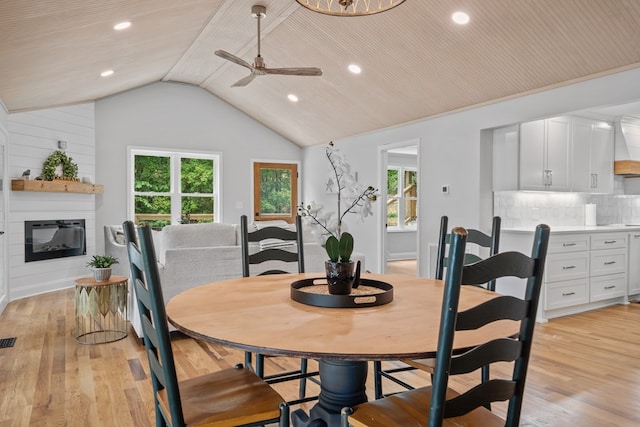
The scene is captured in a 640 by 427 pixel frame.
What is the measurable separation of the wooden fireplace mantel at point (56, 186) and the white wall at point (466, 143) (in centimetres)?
425

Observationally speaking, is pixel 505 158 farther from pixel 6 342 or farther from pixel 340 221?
pixel 6 342

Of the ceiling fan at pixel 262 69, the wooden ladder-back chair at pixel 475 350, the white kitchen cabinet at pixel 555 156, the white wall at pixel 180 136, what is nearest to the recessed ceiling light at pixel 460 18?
the ceiling fan at pixel 262 69

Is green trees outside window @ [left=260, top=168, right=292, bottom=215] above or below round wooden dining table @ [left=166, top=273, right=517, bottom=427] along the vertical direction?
above

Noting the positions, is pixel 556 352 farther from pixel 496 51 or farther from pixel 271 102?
pixel 271 102

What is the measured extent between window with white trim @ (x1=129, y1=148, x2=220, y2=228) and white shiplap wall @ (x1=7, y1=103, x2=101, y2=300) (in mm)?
752

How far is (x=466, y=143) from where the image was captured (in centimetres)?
527

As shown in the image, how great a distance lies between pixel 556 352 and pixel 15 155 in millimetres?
6378

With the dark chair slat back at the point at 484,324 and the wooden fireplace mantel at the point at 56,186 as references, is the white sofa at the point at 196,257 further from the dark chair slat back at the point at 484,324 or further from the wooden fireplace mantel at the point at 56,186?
the dark chair slat back at the point at 484,324

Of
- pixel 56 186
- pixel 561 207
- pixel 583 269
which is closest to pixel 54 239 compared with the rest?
pixel 56 186

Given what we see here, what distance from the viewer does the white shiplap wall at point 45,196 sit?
548 cm

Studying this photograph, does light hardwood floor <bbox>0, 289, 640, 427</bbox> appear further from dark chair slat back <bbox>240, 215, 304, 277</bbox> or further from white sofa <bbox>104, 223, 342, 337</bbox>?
dark chair slat back <bbox>240, 215, 304, 277</bbox>

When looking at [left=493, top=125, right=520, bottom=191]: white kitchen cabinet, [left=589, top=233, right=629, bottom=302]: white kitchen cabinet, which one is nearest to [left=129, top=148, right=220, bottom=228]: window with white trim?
[left=493, top=125, right=520, bottom=191]: white kitchen cabinet

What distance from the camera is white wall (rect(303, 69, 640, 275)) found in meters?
3.98

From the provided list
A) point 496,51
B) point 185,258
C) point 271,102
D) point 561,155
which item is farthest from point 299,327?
point 271,102
